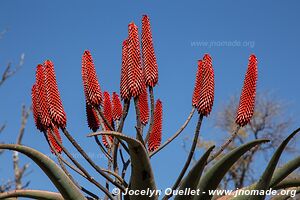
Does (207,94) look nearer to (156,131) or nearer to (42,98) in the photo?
(156,131)

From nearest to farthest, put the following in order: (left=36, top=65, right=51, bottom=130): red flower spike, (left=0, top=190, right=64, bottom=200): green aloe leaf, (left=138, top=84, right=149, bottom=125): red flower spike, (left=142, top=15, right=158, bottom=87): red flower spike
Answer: (left=0, top=190, right=64, bottom=200): green aloe leaf → (left=36, top=65, right=51, bottom=130): red flower spike → (left=142, top=15, right=158, bottom=87): red flower spike → (left=138, top=84, right=149, bottom=125): red flower spike

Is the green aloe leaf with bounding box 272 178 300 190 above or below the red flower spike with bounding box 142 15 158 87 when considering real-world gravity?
below

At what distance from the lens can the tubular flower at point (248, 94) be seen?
10.4 feet

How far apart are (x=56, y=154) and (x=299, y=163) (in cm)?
134

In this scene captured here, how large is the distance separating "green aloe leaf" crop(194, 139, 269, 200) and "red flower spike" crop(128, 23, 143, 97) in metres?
0.74

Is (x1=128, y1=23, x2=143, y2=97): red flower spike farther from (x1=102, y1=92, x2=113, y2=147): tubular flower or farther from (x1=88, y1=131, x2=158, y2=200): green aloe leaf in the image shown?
(x1=88, y1=131, x2=158, y2=200): green aloe leaf

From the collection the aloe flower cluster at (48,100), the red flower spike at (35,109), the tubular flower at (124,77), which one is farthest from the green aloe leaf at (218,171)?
the red flower spike at (35,109)

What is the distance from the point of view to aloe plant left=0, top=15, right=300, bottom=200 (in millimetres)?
2588

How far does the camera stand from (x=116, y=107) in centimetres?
372

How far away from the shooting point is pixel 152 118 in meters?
3.36

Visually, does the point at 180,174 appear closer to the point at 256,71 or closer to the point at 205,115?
the point at 205,115

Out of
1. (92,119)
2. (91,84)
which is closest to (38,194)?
(91,84)

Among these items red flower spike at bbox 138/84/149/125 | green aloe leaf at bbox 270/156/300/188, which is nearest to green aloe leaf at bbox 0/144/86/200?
green aloe leaf at bbox 270/156/300/188

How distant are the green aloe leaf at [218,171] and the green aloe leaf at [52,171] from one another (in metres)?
0.52
